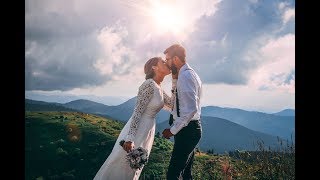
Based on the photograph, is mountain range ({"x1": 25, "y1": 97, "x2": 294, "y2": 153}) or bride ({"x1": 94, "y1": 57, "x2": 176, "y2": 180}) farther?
mountain range ({"x1": 25, "y1": 97, "x2": 294, "y2": 153})

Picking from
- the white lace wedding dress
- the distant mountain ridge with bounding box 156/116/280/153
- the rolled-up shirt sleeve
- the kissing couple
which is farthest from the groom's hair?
the distant mountain ridge with bounding box 156/116/280/153

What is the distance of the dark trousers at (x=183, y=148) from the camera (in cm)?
542

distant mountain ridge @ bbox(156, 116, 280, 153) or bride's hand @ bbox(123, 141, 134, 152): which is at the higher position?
bride's hand @ bbox(123, 141, 134, 152)

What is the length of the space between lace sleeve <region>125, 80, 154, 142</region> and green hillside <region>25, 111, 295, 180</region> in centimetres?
262

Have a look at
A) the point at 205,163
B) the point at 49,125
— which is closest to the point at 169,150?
the point at 205,163

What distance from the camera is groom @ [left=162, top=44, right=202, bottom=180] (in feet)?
17.8

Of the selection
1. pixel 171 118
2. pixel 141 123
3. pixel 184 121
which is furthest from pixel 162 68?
pixel 184 121

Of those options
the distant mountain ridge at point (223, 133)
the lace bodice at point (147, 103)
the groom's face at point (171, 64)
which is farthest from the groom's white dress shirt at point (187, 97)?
the distant mountain ridge at point (223, 133)

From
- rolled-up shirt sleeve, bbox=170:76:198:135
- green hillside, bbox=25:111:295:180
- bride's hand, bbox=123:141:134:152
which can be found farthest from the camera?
green hillside, bbox=25:111:295:180

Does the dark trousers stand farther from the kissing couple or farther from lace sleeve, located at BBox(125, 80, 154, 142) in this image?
lace sleeve, located at BBox(125, 80, 154, 142)

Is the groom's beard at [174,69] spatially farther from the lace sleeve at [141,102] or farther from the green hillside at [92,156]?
the green hillside at [92,156]
